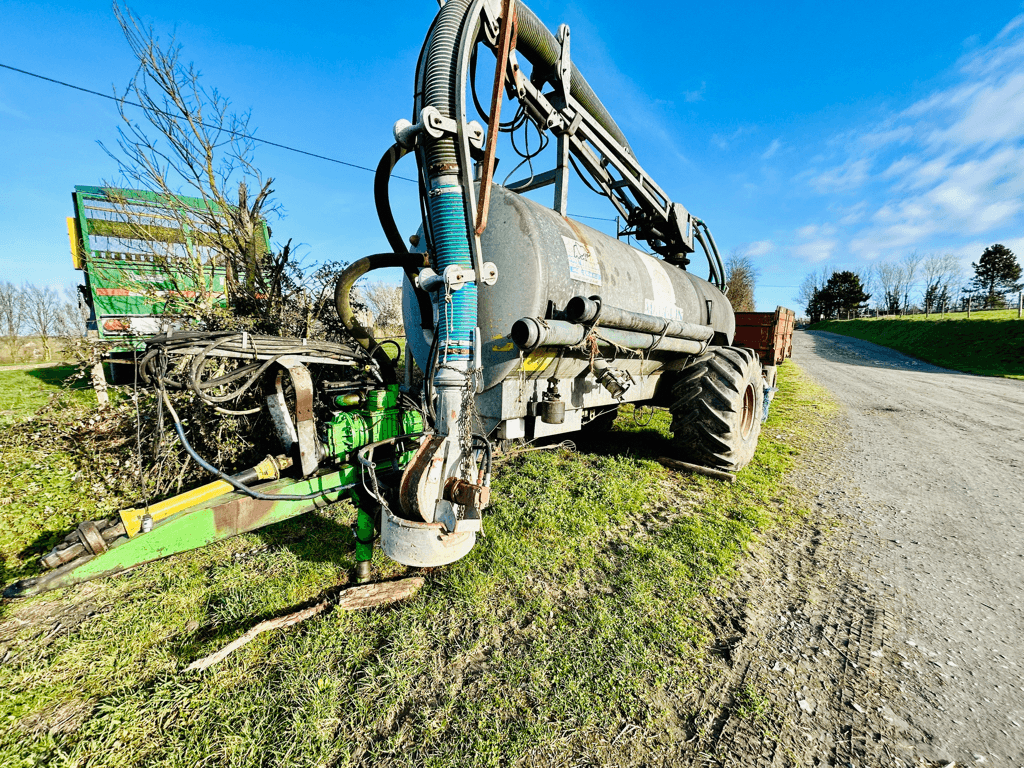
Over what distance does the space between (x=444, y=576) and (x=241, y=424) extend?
277cm

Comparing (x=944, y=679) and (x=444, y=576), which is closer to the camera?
(x=944, y=679)

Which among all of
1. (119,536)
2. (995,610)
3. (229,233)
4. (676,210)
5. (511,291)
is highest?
(676,210)

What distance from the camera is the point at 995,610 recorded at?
281 centimetres

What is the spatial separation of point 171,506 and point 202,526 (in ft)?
0.64

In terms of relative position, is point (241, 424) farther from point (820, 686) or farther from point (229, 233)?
point (820, 686)

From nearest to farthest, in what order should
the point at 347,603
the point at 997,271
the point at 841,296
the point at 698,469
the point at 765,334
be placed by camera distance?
the point at 347,603, the point at 698,469, the point at 765,334, the point at 997,271, the point at 841,296

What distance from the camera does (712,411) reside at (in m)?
4.68

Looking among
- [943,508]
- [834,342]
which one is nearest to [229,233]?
[943,508]

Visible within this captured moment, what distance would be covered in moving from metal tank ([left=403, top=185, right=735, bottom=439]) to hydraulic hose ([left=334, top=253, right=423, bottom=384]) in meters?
0.39

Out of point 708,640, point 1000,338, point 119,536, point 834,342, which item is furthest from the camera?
point 834,342

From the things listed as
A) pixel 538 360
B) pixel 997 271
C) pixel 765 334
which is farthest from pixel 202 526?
pixel 997 271

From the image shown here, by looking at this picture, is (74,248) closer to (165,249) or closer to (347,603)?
(165,249)

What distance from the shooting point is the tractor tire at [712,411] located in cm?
467

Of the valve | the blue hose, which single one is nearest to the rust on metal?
the valve
